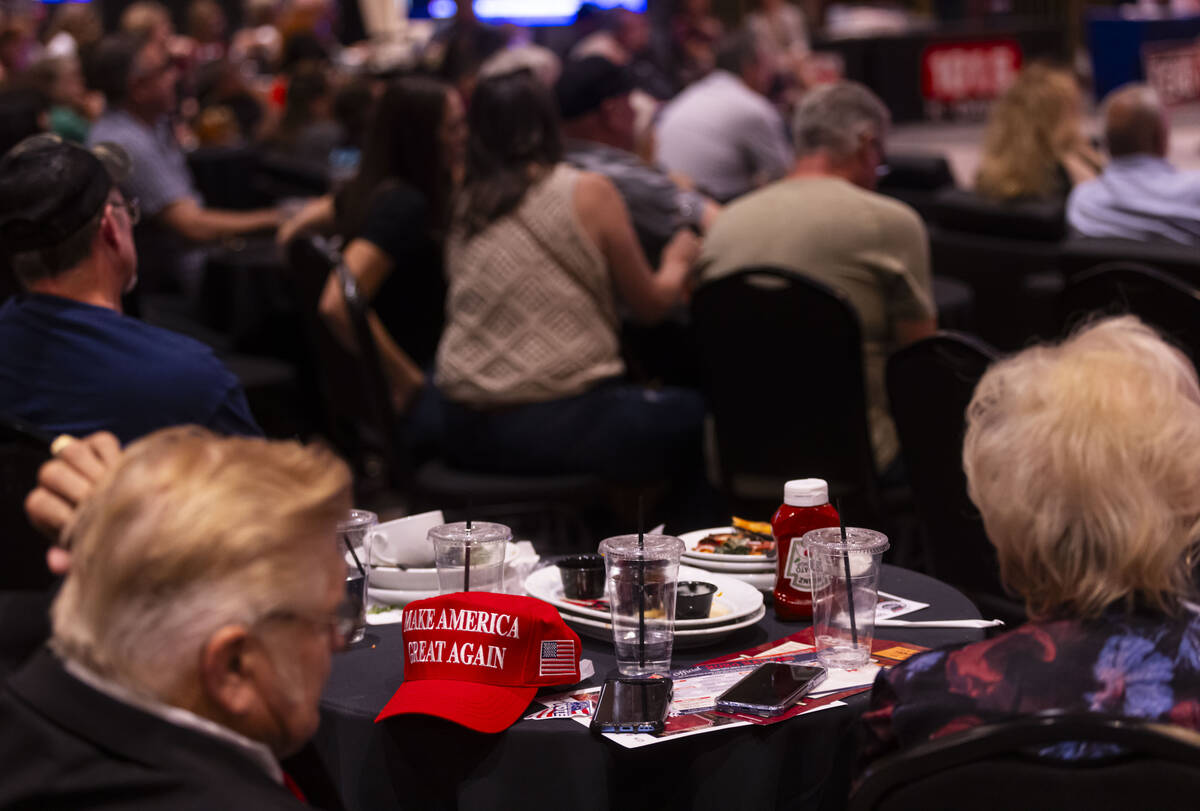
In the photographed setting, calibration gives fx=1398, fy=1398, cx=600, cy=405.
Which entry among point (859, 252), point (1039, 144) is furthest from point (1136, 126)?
point (859, 252)

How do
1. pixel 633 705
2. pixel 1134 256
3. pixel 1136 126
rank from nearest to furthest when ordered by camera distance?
pixel 633 705
pixel 1134 256
pixel 1136 126

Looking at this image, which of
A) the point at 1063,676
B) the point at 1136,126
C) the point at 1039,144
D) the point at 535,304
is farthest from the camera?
the point at 1039,144

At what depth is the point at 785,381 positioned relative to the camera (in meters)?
3.33

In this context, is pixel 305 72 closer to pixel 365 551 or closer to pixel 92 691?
pixel 365 551

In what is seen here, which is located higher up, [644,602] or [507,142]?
[507,142]

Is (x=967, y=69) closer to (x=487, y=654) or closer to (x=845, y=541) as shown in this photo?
(x=845, y=541)

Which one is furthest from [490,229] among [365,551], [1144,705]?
[1144,705]

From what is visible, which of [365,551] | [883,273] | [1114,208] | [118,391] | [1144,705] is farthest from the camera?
[1114,208]

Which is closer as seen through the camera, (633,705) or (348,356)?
(633,705)

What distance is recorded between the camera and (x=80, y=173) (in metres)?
2.30

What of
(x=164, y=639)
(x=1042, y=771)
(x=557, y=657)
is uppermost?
(x=164, y=639)

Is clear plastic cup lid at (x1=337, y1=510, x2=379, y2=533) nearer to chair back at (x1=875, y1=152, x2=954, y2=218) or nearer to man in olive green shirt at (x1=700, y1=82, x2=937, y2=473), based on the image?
man in olive green shirt at (x1=700, y1=82, x2=937, y2=473)

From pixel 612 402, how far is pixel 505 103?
0.81 metres

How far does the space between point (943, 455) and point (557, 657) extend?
4.26ft
